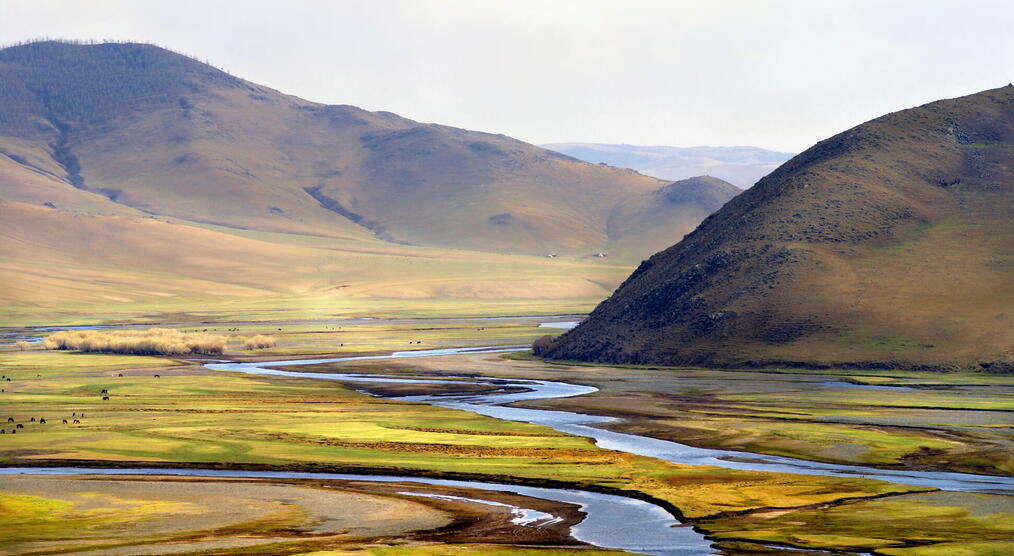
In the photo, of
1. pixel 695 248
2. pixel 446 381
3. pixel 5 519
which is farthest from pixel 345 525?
pixel 695 248

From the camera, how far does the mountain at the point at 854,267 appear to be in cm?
14062

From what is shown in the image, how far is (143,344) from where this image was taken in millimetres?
163250

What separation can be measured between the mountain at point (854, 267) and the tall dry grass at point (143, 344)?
143 feet

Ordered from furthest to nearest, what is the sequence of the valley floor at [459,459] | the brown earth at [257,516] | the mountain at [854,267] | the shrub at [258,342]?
the shrub at [258,342]
the mountain at [854,267]
the valley floor at [459,459]
the brown earth at [257,516]

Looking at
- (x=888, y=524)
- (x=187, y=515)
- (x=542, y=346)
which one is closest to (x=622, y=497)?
(x=888, y=524)

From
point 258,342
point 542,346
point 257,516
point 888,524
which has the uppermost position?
point 258,342

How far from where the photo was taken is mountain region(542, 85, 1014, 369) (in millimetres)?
140625

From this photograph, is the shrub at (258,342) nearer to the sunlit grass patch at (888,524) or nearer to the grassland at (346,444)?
the grassland at (346,444)

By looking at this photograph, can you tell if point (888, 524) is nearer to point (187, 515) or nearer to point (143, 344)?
point (187, 515)

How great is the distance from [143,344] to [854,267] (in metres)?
89.5

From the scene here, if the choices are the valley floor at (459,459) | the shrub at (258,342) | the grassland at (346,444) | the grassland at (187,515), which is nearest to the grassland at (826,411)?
the valley floor at (459,459)

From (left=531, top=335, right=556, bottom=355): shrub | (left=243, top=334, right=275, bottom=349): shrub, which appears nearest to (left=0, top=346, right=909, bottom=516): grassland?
(left=531, top=335, right=556, bottom=355): shrub

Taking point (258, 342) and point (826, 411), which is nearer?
point (826, 411)

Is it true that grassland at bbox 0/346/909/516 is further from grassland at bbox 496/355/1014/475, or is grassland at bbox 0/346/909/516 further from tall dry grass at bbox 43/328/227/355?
tall dry grass at bbox 43/328/227/355
